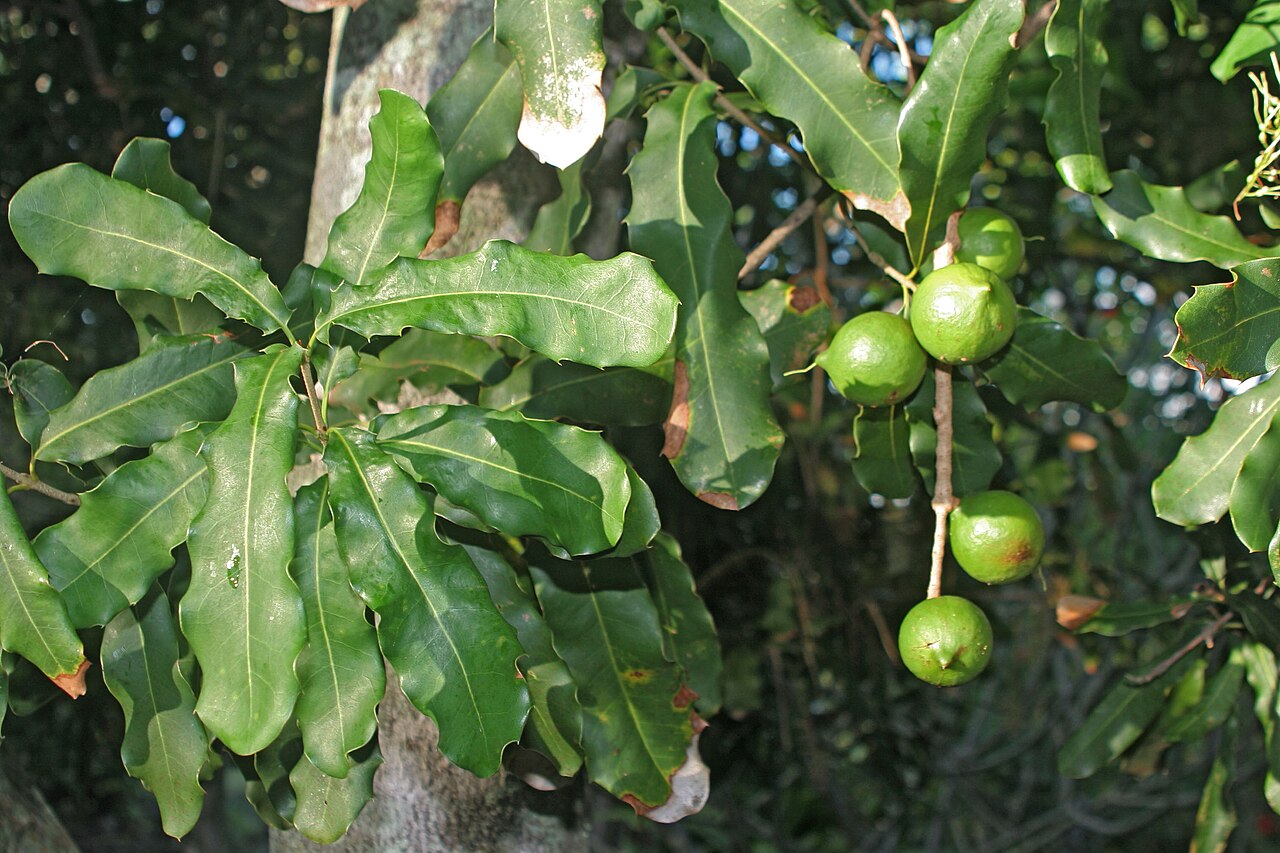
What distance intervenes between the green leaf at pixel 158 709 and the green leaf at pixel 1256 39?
1.48 m

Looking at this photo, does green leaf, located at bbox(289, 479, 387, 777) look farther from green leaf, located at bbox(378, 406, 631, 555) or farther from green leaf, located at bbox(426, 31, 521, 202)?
green leaf, located at bbox(426, 31, 521, 202)

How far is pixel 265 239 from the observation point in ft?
7.91

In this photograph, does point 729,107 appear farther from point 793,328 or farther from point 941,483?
point 941,483

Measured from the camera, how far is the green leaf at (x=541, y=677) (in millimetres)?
1207

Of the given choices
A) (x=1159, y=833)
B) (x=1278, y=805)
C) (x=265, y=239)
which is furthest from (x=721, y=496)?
(x=1159, y=833)

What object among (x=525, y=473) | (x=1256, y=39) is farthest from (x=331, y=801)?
(x=1256, y=39)

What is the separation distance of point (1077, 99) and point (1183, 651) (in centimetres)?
90

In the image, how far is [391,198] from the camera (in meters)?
1.14

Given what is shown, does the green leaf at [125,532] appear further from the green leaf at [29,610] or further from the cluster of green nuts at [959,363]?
the cluster of green nuts at [959,363]

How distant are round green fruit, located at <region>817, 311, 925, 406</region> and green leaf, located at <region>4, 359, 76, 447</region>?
0.89 meters

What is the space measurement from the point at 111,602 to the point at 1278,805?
148 centimetres

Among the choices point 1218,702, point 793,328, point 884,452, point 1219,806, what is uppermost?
point 793,328

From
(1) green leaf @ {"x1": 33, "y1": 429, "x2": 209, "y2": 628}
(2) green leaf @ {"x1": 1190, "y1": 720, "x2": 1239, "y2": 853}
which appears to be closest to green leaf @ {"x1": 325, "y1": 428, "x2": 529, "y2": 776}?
(1) green leaf @ {"x1": 33, "y1": 429, "x2": 209, "y2": 628}

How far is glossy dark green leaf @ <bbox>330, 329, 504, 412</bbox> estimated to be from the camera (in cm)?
134
